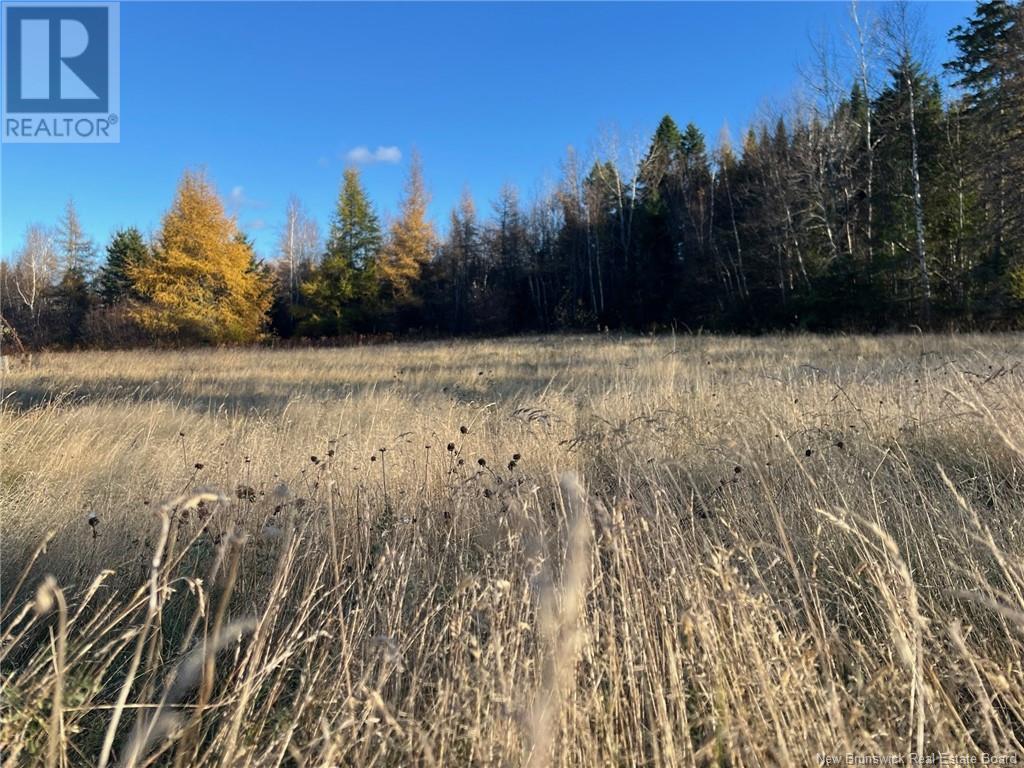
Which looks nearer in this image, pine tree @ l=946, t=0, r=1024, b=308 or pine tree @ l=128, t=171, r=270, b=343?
pine tree @ l=946, t=0, r=1024, b=308

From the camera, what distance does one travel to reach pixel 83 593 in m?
2.37

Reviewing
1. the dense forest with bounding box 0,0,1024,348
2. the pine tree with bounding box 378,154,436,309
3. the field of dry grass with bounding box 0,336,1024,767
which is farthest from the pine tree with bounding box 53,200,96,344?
the field of dry grass with bounding box 0,336,1024,767

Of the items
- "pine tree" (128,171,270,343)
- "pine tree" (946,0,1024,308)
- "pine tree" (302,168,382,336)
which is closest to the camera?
"pine tree" (946,0,1024,308)

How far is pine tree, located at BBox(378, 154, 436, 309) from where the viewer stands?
34.6m

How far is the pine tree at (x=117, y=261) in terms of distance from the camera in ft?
116

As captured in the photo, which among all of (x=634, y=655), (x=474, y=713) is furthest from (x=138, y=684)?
(x=634, y=655)

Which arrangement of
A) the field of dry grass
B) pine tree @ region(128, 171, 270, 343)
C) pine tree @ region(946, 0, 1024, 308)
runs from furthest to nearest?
pine tree @ region(128, 171, 270, 343) < pine tree @ region(946, 0, 1024, 308) < the field of dry grass

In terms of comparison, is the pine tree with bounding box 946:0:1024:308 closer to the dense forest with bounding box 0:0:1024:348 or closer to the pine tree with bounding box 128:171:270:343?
the dense forest with bounding box 0:0:1024:348

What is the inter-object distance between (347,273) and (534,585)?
35621mm

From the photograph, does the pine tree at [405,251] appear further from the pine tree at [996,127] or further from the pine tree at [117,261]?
the pine tree at [996,127]

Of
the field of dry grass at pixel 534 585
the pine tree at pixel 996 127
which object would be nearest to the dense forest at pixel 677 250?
the pine tree at pixel 996 127

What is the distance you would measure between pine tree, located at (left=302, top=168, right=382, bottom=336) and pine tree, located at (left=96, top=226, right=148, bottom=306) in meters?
11.6

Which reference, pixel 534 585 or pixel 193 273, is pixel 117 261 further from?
pixel 534 585

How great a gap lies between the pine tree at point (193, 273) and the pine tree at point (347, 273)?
688cm
